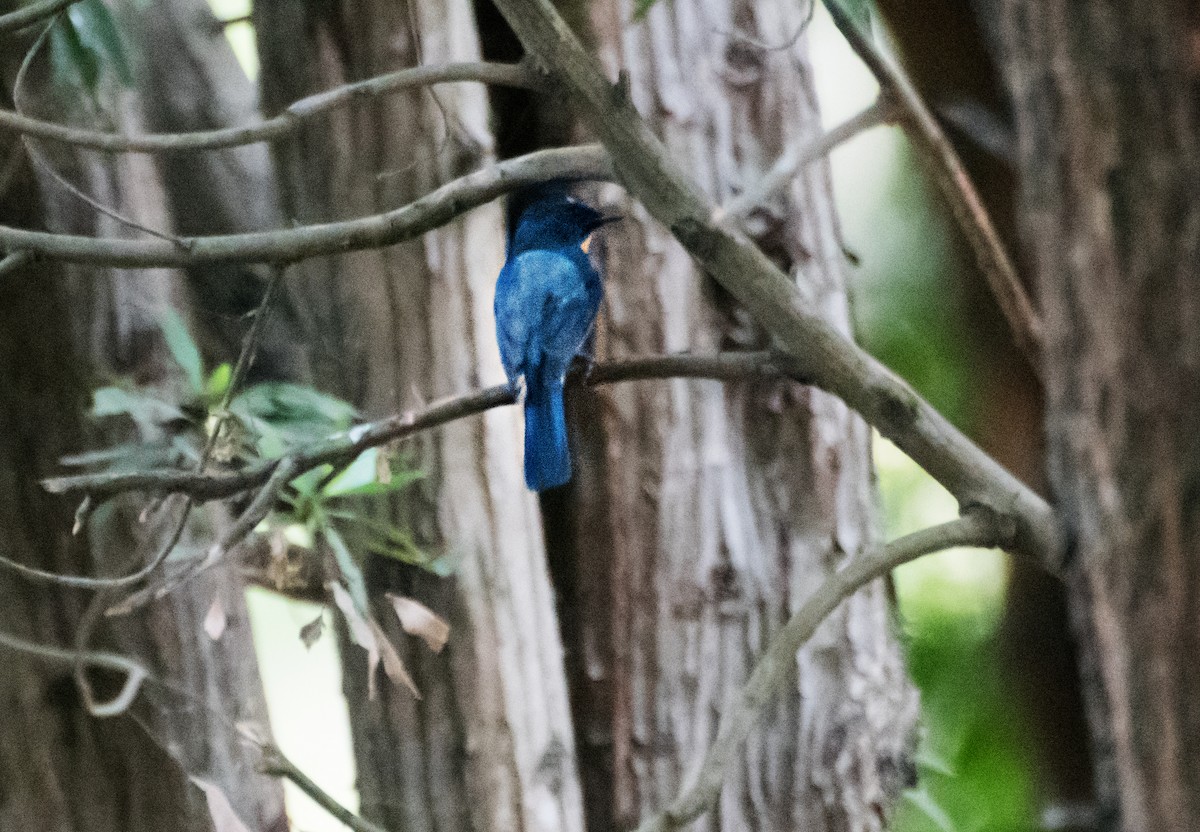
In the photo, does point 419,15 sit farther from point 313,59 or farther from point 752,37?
point 752,37

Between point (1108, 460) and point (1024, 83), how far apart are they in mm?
149

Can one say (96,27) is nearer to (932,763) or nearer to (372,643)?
(372,643)

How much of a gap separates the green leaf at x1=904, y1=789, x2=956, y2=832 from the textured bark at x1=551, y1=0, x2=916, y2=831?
0.9 inches

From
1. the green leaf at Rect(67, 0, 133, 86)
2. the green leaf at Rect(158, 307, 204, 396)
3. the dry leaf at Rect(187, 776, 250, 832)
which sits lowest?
the dry leaf at Rect(187, 776, 250, 832)

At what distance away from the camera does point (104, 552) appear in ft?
4.05

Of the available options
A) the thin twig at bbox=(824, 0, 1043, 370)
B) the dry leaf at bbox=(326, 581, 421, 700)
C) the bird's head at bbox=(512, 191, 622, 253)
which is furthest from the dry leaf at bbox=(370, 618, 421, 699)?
the thin twig at bbox=(824, 0, 1043, 370)

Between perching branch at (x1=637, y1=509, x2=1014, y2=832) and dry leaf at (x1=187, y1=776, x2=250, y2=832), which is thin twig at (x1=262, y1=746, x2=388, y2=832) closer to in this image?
perching branch at (x1=637, y1=509, x2=1014, y2=832)

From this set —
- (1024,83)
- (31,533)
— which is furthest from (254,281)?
(1024,83)

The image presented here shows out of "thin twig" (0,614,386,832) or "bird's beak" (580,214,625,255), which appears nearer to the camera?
"thin twig" (0,614,386,832)

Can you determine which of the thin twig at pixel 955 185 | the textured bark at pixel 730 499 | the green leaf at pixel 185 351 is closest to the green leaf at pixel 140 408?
the green leaf at pixel 185 351

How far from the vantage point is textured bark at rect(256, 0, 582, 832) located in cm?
116

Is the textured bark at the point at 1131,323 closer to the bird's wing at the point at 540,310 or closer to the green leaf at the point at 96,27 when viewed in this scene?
the bird's wing at the point at 540,310

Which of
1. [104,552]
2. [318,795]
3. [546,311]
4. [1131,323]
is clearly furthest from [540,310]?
[1131,323]

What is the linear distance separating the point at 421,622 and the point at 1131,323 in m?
0.80
